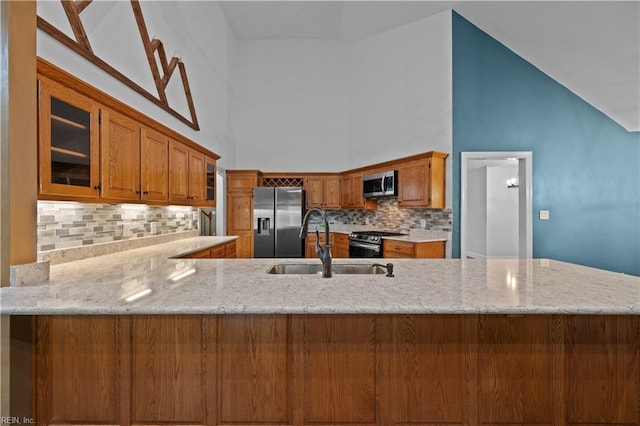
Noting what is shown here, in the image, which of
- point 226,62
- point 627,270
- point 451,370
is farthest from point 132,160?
point 627,270

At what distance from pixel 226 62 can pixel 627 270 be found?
7131 millimetres

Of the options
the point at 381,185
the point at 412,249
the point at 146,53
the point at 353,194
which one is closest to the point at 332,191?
the point at 353,194

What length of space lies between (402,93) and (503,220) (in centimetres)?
425

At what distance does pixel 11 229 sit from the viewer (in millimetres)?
1418

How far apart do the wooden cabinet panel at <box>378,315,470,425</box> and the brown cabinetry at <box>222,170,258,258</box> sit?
4.61 meters

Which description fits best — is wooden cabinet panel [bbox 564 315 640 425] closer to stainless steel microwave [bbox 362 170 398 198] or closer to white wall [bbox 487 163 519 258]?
stainless steel microwave [bbox 362 170 398 198]

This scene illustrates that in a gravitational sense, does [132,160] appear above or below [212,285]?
above

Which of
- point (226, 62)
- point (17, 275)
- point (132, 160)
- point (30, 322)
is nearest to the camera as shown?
point (30, 322)

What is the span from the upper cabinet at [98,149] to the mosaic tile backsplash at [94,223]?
335mm

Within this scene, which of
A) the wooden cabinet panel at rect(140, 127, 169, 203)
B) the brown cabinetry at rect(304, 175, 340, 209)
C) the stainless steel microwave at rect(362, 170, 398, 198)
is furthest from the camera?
the brown cabinetry at rect(304, 175, 340, 209)

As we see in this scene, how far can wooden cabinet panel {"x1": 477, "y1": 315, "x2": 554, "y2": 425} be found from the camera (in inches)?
50.1

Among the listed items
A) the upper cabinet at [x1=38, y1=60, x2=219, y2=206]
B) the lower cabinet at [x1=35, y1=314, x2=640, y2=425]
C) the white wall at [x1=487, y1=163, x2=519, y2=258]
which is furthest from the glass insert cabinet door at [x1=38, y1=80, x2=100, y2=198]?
the white wall at [x1=487, y1=163, x2=519, y2=258]

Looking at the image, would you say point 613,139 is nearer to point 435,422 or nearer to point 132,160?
point 435,422

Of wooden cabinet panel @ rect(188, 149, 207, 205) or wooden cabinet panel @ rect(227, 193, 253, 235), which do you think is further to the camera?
wooden cabinet panel @ rect(227, 193, 253, 235)
